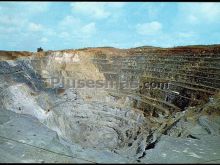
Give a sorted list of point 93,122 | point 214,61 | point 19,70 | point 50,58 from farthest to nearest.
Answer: point 50,58, point 19,70, point 93,122, point 214,61

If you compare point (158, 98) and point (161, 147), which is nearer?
point (161, 147)

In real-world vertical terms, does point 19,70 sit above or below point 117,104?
above

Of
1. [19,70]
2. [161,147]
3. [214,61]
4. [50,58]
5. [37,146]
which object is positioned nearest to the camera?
[37,146]

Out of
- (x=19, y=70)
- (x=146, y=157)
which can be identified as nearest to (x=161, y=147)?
(x=146, y=157)

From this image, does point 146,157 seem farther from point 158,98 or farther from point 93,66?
point 93,66

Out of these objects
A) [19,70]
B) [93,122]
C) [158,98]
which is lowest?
[93,122]

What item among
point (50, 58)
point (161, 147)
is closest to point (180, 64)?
point (50, 58)
